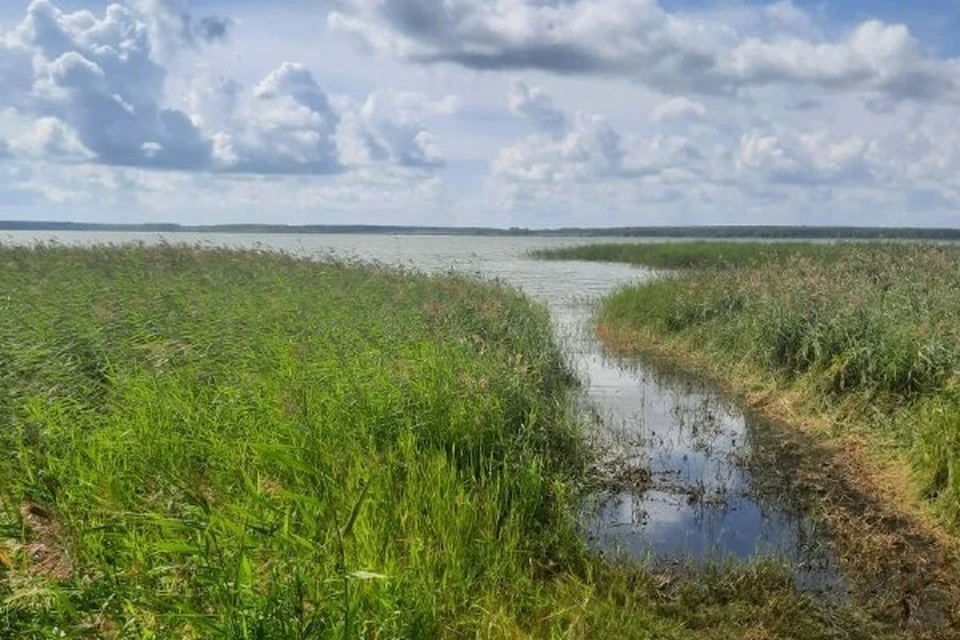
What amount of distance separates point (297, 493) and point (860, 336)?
10346mm

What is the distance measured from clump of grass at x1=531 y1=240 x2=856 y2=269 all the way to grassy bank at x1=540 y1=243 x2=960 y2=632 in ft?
47.5

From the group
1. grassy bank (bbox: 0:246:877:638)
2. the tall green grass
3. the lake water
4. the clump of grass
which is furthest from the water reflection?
the clump of grass

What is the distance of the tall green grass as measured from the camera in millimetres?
9376

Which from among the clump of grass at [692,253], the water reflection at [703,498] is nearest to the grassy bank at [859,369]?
the water reflection at [703,498]

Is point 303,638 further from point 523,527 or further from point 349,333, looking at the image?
point 349,333

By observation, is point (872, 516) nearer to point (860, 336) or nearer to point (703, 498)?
point (703, 498)

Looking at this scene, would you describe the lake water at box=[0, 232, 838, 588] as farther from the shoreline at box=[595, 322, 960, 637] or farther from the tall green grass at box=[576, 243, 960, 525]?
the tall green grass at box=[576, 243, 960, 525]

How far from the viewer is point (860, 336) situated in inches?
503

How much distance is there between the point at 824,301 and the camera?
14625 mm

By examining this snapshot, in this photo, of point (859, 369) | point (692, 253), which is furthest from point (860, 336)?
point (692, 253)

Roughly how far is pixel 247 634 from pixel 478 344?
395 inches

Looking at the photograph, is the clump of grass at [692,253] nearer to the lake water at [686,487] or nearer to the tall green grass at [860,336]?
the tall green grass at [860,336]

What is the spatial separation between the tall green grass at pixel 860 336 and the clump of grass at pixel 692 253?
14.2 metres

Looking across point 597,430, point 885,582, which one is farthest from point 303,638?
point 597,430
